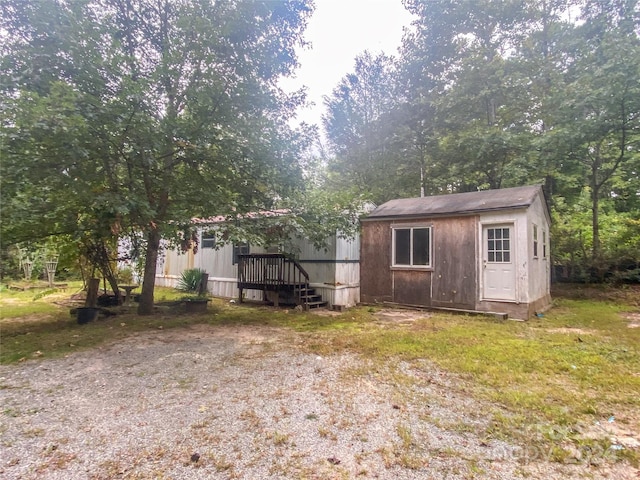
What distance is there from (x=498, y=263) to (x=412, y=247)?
83.1 inches

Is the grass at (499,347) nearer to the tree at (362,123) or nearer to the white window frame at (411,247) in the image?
the white window frame at (411,247)

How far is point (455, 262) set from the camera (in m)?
8.34

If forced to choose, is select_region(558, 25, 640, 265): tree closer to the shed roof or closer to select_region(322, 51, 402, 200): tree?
the shed roof

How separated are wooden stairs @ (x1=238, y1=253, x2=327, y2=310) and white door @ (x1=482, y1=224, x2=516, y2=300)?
13.6ft

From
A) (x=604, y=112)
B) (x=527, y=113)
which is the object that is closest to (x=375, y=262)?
(x=604, y=112)

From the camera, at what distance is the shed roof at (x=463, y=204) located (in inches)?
309

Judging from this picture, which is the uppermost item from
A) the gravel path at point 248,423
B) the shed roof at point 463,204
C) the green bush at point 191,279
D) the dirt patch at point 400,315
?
the shed roof at point 463,204

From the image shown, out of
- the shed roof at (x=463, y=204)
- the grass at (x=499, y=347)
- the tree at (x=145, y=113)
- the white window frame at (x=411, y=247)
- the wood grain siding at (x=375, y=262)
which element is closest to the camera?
the grass at (x=499, y=347)

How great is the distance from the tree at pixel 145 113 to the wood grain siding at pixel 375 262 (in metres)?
3.25

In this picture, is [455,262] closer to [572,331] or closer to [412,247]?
[412,247]

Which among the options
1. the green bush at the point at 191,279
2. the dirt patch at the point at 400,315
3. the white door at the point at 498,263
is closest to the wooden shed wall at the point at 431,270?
the white door at the point at 498,263

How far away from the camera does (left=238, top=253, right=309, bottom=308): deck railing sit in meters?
9.00

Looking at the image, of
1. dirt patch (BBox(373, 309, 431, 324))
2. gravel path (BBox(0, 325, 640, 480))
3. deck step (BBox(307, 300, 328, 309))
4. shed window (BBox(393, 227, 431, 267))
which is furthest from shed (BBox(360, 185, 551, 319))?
gravel path (BBox(0, 325, 640, 480))

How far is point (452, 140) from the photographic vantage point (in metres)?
15.1
